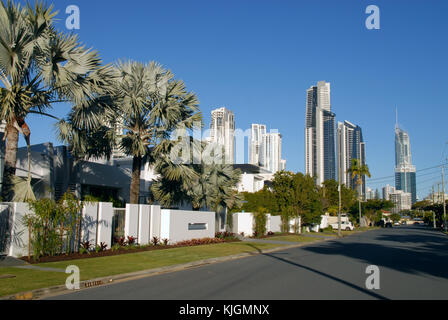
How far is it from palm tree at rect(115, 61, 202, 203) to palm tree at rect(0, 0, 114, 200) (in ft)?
13.4

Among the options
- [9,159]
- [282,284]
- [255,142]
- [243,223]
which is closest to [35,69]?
[9,159]

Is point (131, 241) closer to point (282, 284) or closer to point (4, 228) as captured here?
point (4, 228)

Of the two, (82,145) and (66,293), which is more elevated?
(82,145)

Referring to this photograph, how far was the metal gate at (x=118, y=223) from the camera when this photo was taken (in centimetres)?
1903

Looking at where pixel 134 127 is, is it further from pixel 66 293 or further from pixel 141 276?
pixel 66 293

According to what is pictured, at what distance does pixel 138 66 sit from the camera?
2116cm

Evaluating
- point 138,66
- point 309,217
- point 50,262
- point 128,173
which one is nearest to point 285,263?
point 50,262

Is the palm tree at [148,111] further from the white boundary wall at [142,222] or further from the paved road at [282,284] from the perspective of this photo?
the paved road at [282,284]

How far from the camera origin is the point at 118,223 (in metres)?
19.4

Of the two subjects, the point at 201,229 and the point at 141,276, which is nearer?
the point at 141,276

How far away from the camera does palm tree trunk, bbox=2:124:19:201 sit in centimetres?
1440

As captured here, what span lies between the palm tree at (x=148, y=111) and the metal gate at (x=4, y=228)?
7.29m

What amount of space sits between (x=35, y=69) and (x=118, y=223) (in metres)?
7.97
